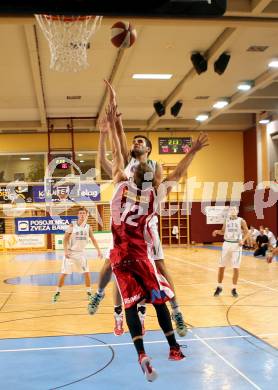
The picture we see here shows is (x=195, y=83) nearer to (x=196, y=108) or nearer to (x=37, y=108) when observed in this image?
(x=196, y=108)

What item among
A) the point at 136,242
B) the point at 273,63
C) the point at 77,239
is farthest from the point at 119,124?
the point at 273,63

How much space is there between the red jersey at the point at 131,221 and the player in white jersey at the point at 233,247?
714 cm

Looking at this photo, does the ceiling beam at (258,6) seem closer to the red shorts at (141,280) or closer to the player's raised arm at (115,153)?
the player's raised arm at (115,153)

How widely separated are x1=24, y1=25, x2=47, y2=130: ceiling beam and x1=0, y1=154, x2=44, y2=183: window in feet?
16.0

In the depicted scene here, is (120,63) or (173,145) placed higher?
(120,63)

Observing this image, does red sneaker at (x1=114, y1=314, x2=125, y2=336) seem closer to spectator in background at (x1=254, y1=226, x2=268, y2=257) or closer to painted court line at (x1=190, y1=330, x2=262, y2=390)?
painted court line at (x1=190, y1=330, x2=262, y2=390)

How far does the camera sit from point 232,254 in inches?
452

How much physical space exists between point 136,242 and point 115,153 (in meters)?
0.83

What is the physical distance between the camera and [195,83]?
60.9ft

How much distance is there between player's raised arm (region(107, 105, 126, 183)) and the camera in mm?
4570

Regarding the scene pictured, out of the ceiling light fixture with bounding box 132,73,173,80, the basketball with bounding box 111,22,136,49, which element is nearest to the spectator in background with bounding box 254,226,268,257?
the ceiling light fixture with bounding box 132,73,173,80

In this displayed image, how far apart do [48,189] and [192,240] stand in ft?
28.6

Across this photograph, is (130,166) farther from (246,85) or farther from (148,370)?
(246,85)

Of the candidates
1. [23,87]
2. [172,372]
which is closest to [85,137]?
[23,87]
